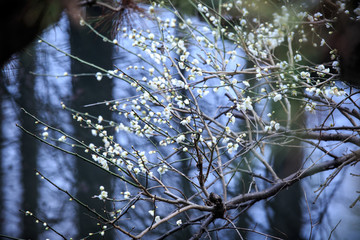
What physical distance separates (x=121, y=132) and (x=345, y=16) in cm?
139

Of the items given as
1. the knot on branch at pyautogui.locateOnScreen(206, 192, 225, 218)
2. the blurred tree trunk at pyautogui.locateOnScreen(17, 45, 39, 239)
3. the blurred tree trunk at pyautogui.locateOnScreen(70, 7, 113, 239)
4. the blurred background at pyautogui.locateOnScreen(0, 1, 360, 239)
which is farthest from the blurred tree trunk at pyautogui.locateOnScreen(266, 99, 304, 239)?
the blurred tree trunk at pyautogui.locateOnScreen(17, 45, 39, 239)

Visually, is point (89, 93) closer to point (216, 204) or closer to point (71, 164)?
point (71, 164)

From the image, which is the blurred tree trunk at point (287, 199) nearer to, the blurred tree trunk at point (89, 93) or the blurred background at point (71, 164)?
the blurred background at point (71, 164)

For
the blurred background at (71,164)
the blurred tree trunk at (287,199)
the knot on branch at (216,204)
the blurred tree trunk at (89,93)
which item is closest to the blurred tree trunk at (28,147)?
the blurred background at (71,164)

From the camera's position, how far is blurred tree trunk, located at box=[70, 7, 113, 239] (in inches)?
71.3

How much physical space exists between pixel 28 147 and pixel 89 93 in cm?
46

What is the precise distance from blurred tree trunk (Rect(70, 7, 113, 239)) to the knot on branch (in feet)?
2.45

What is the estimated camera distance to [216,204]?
Result: 125 cm

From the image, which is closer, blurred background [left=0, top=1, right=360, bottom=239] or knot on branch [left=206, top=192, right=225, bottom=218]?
knot on branch [left=206, top=192, right=225, bottom=218]

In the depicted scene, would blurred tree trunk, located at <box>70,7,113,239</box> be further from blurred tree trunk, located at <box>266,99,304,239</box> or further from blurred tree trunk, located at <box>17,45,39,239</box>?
blurred tree trunk, located at <box>266,99,304,239</box>

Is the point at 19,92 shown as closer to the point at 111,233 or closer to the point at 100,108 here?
the point at 100,108

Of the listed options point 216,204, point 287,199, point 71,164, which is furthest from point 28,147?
point 287,199

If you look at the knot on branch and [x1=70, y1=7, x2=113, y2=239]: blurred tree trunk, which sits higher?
[x1=70, y1=7, x2=113, y2=239]: blurred tree trunk

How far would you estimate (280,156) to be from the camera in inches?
74.4
